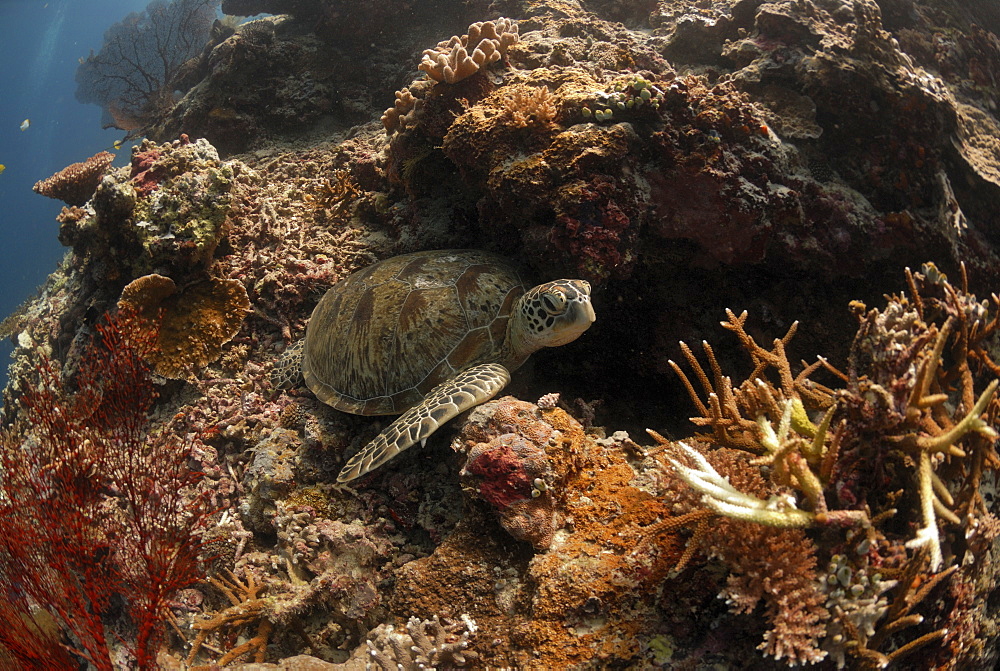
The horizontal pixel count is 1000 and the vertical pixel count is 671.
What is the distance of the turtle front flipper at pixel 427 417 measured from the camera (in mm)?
2461

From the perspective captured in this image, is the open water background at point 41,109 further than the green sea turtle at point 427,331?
Yes

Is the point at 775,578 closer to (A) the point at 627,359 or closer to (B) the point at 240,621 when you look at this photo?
(A) the point at 627,359

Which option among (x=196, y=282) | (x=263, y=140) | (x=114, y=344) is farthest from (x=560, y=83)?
(x=263, y=140)

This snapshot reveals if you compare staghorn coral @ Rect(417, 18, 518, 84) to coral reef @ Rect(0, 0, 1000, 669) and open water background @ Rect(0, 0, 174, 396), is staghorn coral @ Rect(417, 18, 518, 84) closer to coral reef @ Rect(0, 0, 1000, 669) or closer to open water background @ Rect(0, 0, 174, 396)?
coral reef @ Rect(0, 0, 1000, 669)

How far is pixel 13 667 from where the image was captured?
7.91 ft

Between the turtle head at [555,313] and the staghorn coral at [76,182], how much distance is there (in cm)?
600

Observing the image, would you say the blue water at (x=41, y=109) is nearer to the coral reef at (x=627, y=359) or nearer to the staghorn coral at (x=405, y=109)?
the staghorn coral at (x=405, y=109)

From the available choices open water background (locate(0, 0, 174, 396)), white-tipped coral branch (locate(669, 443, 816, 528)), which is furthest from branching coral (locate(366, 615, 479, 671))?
open water background (locate(0, 0, 174, 396))

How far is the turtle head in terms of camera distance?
2.76 m

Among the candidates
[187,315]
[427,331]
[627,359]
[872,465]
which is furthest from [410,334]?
[872,465]

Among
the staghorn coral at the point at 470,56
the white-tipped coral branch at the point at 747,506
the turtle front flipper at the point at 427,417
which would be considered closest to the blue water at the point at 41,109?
the staghorn coral at the point at 470,56

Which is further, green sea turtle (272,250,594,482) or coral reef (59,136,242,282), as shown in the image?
coral reef (59,136,242,282)

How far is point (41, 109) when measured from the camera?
56781 millimetres

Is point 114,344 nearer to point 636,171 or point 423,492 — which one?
point 423,492
